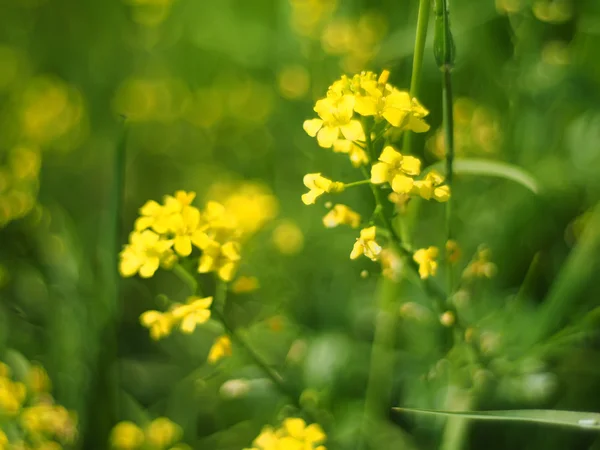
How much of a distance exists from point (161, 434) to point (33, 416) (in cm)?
19

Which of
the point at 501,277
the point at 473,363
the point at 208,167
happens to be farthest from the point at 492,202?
the point at 208,167

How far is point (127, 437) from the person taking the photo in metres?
0.99

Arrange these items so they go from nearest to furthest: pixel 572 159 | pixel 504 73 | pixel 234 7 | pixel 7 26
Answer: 1. pixel 572 159
2. pixel 504 73
3. pixel 234 7
4. pixel 7 26

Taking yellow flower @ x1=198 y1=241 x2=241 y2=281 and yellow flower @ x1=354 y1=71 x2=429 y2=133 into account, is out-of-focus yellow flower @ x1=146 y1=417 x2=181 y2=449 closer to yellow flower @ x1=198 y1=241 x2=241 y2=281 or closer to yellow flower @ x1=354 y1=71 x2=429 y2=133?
yellow flower @ x1=198 y1=241 x2=241 y2=281

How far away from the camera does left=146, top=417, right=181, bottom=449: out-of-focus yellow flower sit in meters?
1.01

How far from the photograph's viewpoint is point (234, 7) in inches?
72.9

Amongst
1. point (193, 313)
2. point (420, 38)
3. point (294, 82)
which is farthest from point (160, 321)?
point (294, 82)

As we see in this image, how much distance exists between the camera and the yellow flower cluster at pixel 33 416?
911mm

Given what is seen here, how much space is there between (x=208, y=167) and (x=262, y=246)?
406 mm

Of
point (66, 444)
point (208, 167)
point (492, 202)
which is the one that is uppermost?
point (208, 167)

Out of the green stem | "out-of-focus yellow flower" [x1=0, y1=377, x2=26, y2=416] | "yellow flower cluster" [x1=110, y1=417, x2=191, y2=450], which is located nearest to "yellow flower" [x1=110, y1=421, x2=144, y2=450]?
"yellow flower cluster" [x1=110, y1=417, x2=191, y2=450]

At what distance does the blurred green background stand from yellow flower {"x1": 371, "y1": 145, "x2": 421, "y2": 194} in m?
0.21

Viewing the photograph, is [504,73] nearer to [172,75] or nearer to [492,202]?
[492,202]

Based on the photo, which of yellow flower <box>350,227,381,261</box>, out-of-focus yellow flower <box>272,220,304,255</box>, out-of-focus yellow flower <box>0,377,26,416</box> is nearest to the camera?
yellow flower <box>350,227,381,261</box>
